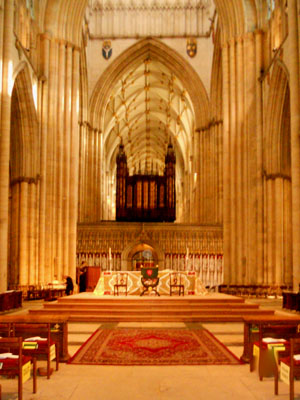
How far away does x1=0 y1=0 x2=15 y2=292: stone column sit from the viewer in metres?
14.0

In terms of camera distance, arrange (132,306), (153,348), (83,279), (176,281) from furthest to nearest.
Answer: (83,279) → (176,281) → (132,306) → (153,348)

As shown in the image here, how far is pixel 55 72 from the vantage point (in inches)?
821

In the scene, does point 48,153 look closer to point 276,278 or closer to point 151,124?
point 276,278

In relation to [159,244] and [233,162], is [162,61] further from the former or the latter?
[233,162]

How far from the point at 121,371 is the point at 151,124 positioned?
44.0m

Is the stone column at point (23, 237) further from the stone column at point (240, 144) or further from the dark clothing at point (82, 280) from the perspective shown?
the stone column at point (240, 144)

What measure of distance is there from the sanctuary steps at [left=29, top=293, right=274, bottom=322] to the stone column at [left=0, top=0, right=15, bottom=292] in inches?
109

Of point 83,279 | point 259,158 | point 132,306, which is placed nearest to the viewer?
point 132,306

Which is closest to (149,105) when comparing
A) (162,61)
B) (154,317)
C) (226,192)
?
(162,61)

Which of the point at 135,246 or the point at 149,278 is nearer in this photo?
the point at 149,278

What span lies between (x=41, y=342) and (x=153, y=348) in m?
2.01

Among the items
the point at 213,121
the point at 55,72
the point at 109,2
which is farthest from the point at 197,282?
the point at 109,2

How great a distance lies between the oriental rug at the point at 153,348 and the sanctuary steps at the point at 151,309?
1.68 metres

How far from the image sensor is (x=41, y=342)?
20.4 feet
